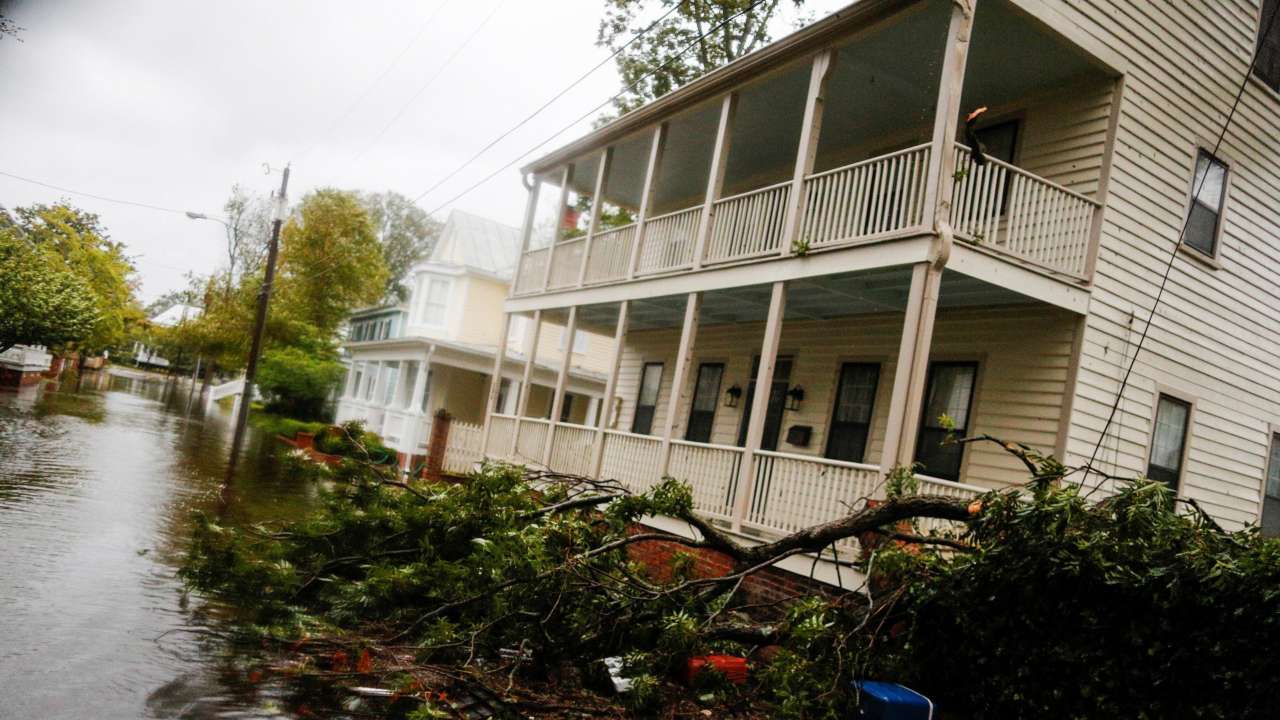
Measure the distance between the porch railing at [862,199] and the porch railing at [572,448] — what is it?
15.5ft

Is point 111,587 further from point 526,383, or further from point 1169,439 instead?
point 1169,439

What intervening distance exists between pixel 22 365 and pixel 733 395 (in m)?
31.9

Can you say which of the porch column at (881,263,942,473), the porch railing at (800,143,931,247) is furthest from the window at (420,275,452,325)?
the porch column at (881,263,942,473)

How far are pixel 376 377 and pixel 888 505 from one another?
101 feet

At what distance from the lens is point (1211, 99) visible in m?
11.1

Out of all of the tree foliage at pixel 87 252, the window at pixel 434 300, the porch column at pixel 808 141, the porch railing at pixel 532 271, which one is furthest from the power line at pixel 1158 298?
the tree foliage at pixel 87 252

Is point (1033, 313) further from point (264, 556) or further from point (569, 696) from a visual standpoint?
point (264, 556)

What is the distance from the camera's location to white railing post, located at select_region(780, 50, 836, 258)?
1002 cm

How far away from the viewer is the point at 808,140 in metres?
10.1

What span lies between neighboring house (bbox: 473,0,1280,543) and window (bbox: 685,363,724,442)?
1.68 metres

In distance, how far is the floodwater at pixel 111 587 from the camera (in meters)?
4.97

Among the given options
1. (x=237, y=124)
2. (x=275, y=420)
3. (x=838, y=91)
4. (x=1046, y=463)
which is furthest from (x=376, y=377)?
(x=1046, y=463)

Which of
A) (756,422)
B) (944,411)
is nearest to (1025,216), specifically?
(944,411)

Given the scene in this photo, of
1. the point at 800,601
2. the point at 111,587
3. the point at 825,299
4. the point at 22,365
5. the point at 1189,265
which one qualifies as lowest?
→ the point at 111,587
